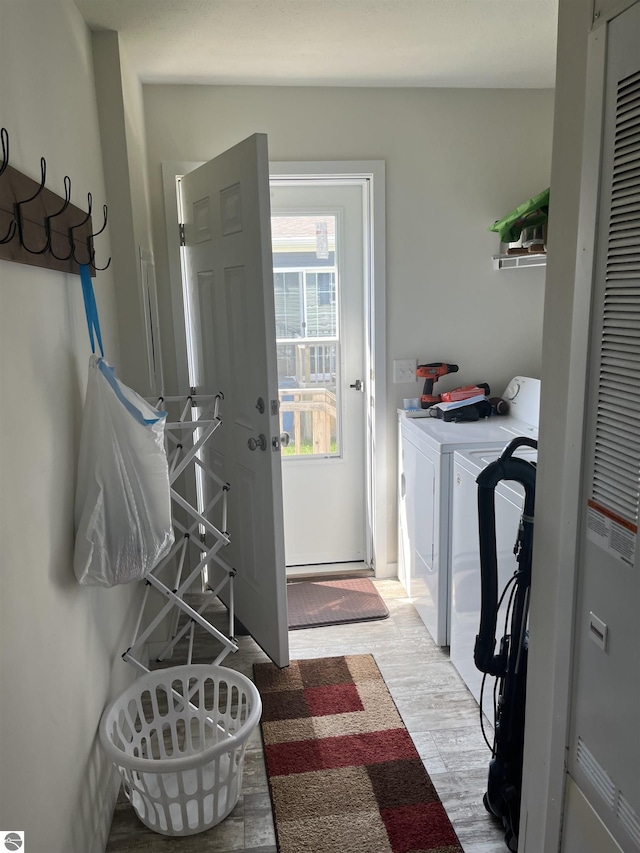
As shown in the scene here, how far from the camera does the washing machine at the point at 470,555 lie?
2.01 metres

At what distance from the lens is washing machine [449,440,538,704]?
6.60 feet

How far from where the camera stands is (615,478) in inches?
41.5

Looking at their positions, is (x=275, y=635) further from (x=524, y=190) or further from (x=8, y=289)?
(x=524, y=190)

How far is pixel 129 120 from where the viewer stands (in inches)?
92.1

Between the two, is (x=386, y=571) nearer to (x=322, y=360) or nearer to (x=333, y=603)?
(x=333, y=603)

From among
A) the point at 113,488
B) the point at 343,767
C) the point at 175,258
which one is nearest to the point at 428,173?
the point at 175,258

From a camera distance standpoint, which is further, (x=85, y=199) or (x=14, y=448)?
(x=85, y=199)

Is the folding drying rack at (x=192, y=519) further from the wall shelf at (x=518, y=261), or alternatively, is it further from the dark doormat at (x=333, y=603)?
the wall shelf at (x=518, y=261)

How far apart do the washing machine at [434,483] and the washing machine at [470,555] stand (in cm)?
7

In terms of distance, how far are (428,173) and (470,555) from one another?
5.94ft

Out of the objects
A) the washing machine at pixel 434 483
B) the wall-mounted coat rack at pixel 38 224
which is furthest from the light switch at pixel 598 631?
the washing machine at pixel 434 483

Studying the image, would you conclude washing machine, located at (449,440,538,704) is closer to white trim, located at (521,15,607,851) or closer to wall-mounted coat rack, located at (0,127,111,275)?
white trim, located at (521,15,607,851)

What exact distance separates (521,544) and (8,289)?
4.36 feet

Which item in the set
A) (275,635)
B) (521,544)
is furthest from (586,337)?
(275,635)
